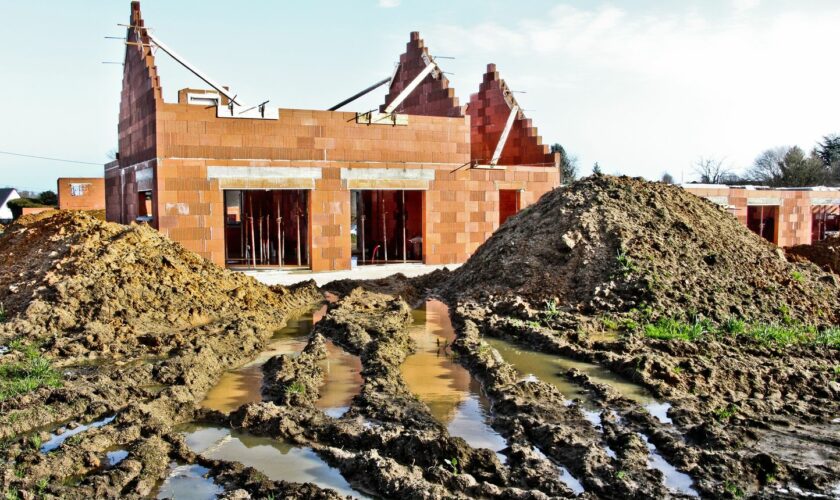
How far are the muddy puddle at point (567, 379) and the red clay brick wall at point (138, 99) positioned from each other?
10.8 meters

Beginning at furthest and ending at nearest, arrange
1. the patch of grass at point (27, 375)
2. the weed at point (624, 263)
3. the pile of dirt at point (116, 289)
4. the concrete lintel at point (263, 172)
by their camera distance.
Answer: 1. the concrete lintel at point (263, 172)
2. the weed at point (624, 263)
3. the pile of dirt at point (116, 289)
4. the patch of grass at point (27, 375)

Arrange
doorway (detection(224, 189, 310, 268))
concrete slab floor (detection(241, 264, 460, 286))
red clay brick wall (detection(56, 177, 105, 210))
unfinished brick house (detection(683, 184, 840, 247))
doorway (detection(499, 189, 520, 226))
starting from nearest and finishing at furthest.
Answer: concrete slab floor (detection(241, 264, 460, 286)) < doorway (detection(224, 189, 310, 268)) < doorway (detection(499, 189, 520, 226)) < unfinished brick house (detection(683, 184, 840, 247)) < red clay brick wall (detection(56, 177, 105, 210))

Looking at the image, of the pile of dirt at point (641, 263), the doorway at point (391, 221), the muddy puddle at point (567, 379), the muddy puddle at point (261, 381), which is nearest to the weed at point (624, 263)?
the pile of dirt at point (641, 263)

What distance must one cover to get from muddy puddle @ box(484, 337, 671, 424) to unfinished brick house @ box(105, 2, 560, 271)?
879 cm

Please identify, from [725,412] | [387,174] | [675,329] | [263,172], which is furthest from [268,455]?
[387,174]

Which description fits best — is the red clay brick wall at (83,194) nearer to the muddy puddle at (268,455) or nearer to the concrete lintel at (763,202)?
the concrete lintel at (763,202)

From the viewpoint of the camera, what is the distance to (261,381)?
8844 mm

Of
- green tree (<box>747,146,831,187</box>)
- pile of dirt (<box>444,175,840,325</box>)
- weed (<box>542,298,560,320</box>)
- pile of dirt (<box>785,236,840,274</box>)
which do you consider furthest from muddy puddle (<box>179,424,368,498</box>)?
green tree (<box>747,146,831,187</box>)

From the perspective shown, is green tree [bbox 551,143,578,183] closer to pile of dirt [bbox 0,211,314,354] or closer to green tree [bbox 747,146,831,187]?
green tree [bbox 747,146,831,187]

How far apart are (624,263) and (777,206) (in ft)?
64.5

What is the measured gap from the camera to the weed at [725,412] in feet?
23.0

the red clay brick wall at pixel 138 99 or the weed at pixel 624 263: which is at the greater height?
the red clay brick wall at pixel 138 99

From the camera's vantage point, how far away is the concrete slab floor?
17.6 meters

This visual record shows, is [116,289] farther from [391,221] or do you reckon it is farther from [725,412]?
[391,221]
